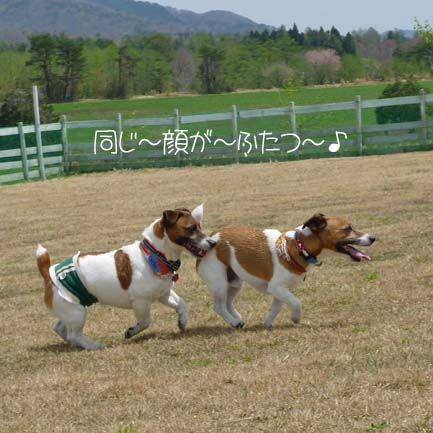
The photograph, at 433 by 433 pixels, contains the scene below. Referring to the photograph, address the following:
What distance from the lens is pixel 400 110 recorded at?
32.0 m

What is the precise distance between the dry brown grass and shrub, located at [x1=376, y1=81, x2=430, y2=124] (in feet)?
49.2

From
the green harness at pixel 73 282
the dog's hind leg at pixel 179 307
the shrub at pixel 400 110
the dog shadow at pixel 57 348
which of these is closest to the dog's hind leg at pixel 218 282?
the dog's hind leg at pixel 179 307

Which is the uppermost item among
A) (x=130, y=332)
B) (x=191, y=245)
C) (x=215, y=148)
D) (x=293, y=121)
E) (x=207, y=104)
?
(x=191, y=245)

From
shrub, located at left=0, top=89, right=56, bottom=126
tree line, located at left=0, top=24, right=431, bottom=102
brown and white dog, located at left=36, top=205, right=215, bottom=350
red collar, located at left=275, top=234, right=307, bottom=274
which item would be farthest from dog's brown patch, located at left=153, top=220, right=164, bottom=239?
tree line, located at left=0, top=24, right=431, bottom=102

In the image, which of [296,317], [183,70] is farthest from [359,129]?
[183,70]

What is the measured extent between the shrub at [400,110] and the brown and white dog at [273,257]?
2248 centimetres

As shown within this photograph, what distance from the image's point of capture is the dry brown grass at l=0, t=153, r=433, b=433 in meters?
6.34

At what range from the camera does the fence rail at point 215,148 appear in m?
28.9

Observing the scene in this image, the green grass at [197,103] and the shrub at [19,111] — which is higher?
the shrub at [19,111]

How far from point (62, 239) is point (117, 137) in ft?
51.3

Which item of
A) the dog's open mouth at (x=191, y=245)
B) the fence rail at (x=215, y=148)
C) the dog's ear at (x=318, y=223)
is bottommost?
the fence rail at (x=215, y=148)

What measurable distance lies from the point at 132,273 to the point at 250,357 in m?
1.31

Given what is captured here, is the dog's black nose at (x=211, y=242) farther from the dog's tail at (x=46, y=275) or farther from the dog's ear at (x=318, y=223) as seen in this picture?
the dog's tail at (x=46, y=275)

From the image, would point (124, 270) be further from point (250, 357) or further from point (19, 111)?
point (19, 111)
